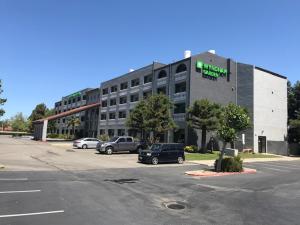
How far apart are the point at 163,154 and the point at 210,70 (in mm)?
22179

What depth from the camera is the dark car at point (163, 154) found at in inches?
1109

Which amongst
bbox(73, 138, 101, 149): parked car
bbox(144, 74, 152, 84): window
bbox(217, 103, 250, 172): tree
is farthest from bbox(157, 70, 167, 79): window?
bbox(217, 103, 250, 172): tree

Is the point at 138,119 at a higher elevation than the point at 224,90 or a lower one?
lower

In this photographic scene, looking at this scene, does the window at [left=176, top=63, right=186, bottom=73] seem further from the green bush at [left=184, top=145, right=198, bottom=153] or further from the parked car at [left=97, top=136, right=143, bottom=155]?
the parked car at [left=97, top=136, right=143, bottom=155]

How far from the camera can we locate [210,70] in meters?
47.3

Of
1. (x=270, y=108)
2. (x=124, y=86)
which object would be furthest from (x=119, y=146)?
(x=124, y=86)

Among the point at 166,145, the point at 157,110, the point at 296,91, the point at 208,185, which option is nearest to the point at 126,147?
the point at 157,110

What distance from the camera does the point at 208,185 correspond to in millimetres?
17094

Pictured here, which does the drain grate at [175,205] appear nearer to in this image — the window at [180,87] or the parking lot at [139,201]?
the parking lot at [139,201]

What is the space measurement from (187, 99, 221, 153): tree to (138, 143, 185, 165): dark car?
1076 centimetres

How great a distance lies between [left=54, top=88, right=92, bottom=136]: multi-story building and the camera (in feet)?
272

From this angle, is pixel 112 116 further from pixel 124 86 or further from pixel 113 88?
pixel 124 86

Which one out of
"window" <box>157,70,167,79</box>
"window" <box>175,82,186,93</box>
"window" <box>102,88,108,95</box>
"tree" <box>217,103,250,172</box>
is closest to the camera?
"tree" <box>217,103,250,172</box>

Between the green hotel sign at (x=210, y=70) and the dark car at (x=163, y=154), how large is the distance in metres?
18.7
